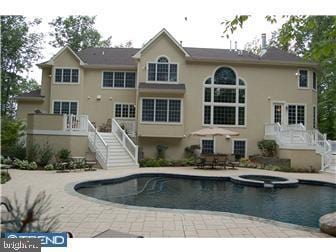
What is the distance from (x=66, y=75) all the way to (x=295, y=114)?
15.8 meters

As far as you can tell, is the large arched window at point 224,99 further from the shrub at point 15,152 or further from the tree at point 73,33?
Result: the tree at point 73,33

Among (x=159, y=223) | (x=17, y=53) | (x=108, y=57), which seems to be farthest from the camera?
(x=17, y=53)

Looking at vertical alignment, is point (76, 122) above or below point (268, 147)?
above

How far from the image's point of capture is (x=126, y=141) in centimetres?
1720

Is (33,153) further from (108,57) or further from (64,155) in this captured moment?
(108,57)

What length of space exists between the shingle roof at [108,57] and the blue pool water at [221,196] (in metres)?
10.6

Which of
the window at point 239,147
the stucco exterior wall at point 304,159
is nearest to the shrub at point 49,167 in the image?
the window at point 239,147

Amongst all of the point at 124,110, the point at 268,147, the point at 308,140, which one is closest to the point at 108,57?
the point at 124,110

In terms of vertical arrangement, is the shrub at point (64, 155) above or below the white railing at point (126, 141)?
below

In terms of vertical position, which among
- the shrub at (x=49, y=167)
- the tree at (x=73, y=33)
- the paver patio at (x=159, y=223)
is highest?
the tree at (x=73, y=33)

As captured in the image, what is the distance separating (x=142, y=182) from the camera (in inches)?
483

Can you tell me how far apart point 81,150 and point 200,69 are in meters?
9.36

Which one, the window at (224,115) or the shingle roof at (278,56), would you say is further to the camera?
the shingle roof at (278,56)

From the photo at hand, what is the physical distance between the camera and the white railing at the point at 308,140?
16406 mm
